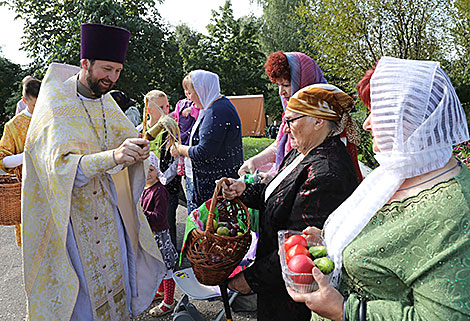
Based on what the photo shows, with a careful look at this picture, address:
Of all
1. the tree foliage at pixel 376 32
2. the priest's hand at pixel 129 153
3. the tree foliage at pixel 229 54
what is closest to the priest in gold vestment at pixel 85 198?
the priest's hand at pixel 129 153

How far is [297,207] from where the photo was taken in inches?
76.8

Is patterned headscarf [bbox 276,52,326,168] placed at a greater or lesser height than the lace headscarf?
greater

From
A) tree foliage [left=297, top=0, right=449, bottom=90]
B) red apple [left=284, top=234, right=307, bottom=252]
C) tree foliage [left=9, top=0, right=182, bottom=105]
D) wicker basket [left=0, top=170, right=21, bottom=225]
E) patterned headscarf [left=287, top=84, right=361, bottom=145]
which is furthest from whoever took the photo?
tree foliage [left=9, top=0, right=182, bottom=105]

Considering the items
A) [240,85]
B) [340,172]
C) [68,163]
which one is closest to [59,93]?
[68,163]

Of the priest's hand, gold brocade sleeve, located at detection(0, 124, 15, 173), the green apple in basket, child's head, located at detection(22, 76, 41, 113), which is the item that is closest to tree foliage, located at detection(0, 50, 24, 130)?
child's head, located at detection(22, 76, 41, 113)

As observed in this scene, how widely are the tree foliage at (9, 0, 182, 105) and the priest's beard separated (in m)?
13.4

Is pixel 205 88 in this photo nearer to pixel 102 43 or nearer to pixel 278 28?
pixel 102 43

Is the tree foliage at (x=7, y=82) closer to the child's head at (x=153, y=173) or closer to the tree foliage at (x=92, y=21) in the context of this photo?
the tree foliage at (x=92, y=21)

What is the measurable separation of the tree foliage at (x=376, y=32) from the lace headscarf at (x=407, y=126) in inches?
456

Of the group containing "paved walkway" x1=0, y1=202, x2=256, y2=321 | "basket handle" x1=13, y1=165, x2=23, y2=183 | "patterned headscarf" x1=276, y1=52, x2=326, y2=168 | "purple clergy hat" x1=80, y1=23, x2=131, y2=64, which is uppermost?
"purple clergy hat" x1=80, y1=23, x2=131, y2=64

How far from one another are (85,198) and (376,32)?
12.1 metres

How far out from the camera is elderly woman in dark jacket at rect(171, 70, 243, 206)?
357 cm

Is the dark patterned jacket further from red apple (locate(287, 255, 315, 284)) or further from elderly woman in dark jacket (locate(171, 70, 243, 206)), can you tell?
elderly woman in dark jacket (locate(171, 70, 243, 206))

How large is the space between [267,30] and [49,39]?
17920 millimetres
